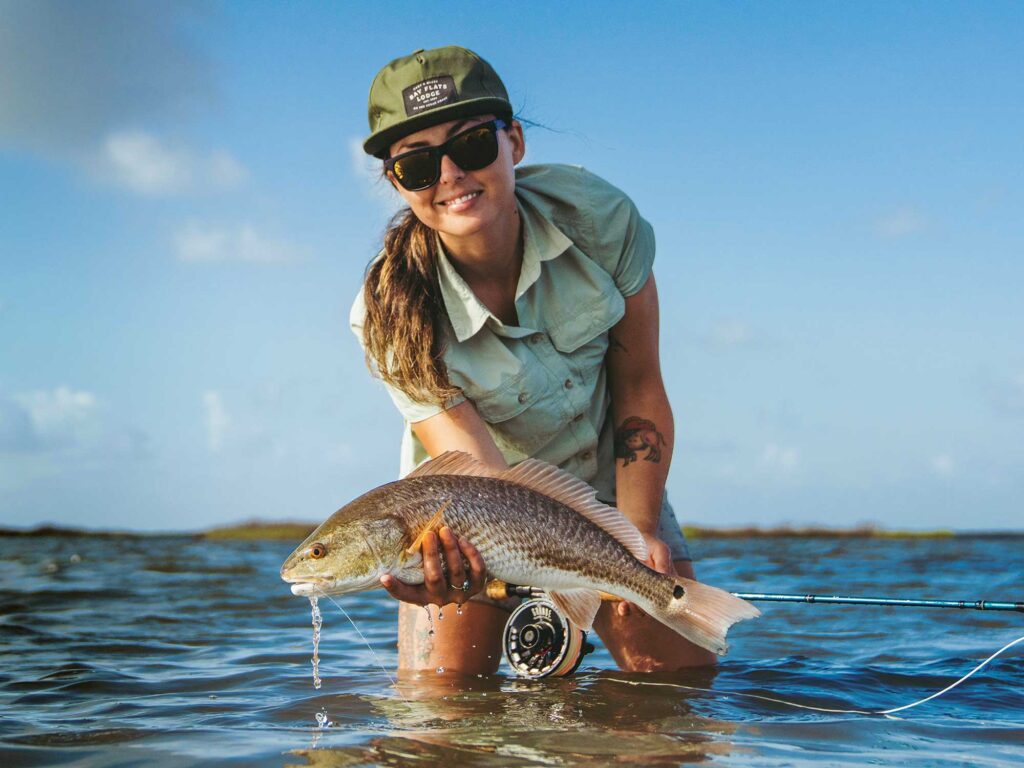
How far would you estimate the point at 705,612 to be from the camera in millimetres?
4574

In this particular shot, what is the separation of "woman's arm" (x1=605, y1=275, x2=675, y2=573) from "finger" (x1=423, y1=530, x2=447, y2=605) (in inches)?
61.2

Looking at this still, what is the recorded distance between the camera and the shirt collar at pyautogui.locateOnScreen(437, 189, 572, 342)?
5.47m

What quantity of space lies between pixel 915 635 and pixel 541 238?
15.7 feet

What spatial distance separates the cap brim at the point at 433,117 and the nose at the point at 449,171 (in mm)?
180

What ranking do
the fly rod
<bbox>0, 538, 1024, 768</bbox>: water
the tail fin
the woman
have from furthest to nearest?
1. the fly rod
2. the woman
3. the tail fin
4. <bbox>0, 538, 1024, 768</bbox>: water

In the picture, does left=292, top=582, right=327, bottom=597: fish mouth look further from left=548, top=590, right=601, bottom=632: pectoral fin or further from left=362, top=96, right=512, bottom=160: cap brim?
left=362, top=96, right=512, bottom=160: cap brim

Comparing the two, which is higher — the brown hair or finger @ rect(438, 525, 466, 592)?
the brown hair

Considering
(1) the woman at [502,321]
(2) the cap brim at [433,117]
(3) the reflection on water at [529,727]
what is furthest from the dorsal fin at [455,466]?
(2) the cap brim at [433,117]

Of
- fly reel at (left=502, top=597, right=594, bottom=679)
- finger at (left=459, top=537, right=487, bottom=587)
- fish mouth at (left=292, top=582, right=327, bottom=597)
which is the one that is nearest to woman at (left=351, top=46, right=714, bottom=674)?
fly reel at (left=502, top=597, right=594, bottom=679)

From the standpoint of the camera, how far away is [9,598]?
459 inches

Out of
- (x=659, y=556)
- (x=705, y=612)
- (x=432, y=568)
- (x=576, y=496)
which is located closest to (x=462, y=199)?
(x=576, y=496)

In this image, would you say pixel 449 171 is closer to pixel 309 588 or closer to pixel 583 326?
pixel 583 326

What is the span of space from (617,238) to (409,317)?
1.27 meters

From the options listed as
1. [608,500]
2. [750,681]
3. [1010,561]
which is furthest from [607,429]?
[1010,561]
